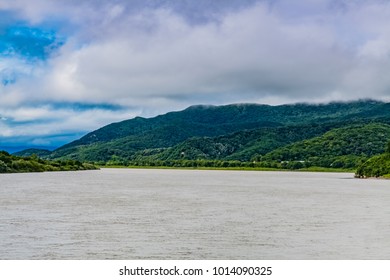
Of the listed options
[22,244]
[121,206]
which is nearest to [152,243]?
[22,244]

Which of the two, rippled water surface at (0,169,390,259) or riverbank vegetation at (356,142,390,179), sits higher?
riverbank vegetation at (356,142,390,179)

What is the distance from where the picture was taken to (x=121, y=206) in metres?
69.2

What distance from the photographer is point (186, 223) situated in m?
51.6

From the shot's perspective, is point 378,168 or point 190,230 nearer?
point 190,230

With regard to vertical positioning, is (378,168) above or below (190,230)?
above

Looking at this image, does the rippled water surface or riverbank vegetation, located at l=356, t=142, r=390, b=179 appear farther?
riverbank vegetation, located at l=356, t=142, r=390, b=179

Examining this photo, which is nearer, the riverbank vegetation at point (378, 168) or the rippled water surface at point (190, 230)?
the rippled water surface at point (190, 230)

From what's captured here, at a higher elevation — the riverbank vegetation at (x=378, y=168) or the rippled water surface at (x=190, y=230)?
the riverbank vegetation at (x=378, y=168)

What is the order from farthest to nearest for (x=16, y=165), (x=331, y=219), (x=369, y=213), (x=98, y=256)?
(x=16, y=165) → (x=369, y=213) → (x=331, y=219) → (x=98, y=256)

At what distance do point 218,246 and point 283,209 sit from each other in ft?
101
